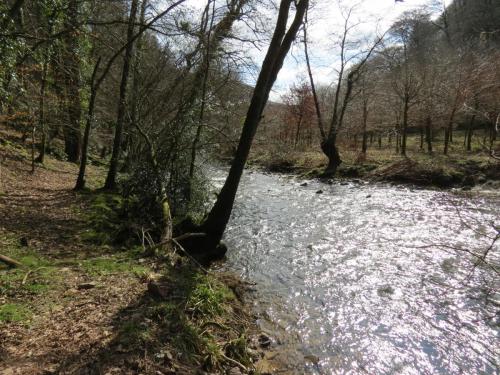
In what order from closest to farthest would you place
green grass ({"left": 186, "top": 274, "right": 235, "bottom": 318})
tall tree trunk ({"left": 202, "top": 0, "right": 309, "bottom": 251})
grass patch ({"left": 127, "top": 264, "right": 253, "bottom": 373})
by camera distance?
grass patch ({"left": 127, "top": 264, "right": 253, "bottom": 373}) < green grass ({"left": 186, "top": 274, "right": 235, "bottom": 318}) < tall tree trunk ({"left": 202, "top": 0, "right": 309, "bottom": 251})

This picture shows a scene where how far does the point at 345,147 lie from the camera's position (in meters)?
28.4

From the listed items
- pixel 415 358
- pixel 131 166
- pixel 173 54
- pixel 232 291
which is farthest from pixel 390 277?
pixel 173 54

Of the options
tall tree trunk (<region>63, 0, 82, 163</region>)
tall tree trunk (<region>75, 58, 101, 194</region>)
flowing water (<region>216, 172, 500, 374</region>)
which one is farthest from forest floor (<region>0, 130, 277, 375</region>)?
tall tree trunk (<region>63, 0, 82, 163</region>)

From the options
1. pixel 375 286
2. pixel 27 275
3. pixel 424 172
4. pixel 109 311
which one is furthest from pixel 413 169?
pixel 27 275

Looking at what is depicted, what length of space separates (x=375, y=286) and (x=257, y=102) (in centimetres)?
434

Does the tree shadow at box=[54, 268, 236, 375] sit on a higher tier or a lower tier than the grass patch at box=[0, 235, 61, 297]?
lower

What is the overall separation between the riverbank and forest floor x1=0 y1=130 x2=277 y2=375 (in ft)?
34.8

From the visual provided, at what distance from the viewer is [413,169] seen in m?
17.5

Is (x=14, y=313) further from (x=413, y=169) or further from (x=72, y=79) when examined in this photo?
(x=413, y=169)

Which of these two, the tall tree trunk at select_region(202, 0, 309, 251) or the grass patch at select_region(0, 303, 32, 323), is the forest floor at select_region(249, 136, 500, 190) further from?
the grass patch at select_region(0, 303, 32, 323)

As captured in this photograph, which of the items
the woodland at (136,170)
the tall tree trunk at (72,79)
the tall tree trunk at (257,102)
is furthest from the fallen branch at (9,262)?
the tall tree trunk at (72,79)

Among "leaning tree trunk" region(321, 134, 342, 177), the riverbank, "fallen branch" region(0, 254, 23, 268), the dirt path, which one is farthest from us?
"leaning tree trunk" region(321, 134, 342, 177)

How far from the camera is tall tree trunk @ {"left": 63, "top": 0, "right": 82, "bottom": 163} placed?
7.12m

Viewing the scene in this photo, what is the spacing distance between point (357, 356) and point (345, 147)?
83.9 feet
